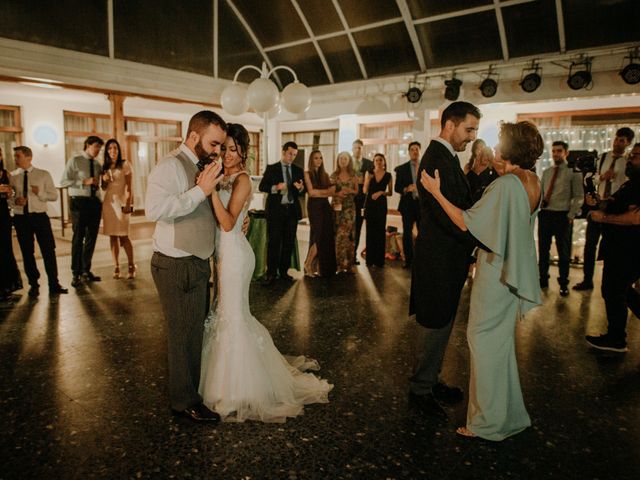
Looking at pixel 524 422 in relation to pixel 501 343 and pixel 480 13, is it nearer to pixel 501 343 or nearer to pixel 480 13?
pixel 501 343

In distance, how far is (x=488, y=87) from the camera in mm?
7766

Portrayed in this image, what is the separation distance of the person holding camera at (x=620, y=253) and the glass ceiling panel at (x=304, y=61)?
732cm

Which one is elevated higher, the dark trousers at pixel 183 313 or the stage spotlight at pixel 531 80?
the stage spotlight at pixel 531 80

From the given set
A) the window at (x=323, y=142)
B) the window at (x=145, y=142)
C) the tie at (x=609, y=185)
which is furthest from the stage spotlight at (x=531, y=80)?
the window at (x=145, y=142)

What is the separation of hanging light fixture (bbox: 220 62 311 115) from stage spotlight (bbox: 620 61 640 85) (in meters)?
4.66

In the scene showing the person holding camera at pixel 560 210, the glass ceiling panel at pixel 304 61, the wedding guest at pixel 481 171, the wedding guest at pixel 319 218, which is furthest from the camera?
the glass ceiling panel at pixel 304 61

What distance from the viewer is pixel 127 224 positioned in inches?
227

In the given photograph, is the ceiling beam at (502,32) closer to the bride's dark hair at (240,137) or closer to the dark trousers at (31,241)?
the bride's dark hair at (240,137)

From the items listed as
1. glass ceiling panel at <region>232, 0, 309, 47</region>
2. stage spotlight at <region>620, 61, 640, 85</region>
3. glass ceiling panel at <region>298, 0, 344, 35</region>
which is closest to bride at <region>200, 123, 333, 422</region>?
stage spotlight at <region>620, 61, 640, 85</region>

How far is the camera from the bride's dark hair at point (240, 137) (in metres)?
2.64

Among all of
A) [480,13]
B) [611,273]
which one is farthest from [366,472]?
[480,13]

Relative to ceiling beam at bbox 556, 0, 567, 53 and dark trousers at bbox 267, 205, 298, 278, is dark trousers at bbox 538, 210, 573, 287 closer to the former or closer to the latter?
dark trousers at bbox 267, 205, 298, 278

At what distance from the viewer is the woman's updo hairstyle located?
88.9 inches

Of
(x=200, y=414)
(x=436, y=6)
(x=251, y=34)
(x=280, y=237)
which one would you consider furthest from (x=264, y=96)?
(x=200, y=414)
